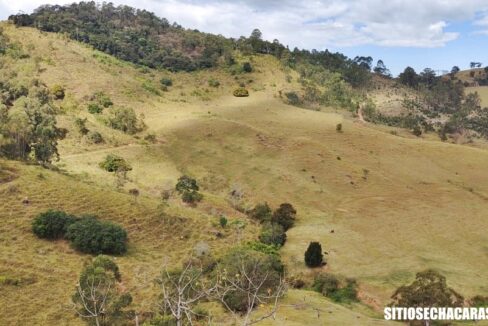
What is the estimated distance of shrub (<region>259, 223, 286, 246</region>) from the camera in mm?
47806

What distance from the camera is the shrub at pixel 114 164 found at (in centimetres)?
6131

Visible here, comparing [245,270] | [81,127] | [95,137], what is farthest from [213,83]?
[245,270]

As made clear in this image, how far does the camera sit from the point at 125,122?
77.6 meters

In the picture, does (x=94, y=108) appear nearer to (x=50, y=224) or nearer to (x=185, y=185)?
(x=185, y=185)

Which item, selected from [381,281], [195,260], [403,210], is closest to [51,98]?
[195,260]

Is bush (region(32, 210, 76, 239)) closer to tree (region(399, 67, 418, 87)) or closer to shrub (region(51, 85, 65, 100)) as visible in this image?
shrub (region(51, 85, 65, 100))

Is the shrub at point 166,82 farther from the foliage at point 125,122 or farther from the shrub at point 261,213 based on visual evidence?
the shrub at point 261,213

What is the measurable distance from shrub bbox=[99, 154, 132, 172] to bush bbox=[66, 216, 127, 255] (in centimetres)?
2023

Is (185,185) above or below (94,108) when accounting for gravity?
below

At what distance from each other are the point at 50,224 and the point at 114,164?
23.0 m

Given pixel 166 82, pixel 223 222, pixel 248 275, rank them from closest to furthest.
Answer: pixel 248 275
pixel 223 222
pixel 166 82

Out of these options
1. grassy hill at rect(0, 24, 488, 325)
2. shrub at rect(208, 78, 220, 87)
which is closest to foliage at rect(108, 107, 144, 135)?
grassy hill at rect(0, 24, 488, 325)

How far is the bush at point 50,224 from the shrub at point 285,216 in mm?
22078

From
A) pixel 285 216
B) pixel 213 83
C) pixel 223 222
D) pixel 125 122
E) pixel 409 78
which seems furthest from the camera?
pixel 409 78
